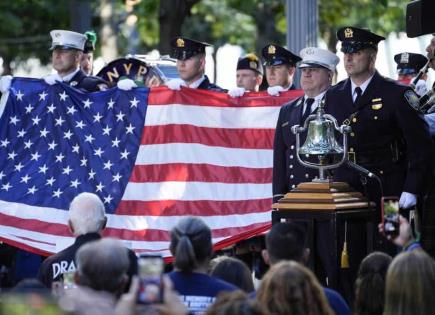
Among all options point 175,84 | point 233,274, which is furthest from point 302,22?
point 233,274

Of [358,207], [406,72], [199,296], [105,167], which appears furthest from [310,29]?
[199,296]

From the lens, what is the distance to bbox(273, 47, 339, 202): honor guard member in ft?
37.1

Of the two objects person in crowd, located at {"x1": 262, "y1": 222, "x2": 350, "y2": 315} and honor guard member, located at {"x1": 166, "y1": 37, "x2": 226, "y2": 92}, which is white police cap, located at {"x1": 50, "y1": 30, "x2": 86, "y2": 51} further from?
person in crowd, located at {"x1": 262, "y1": 222, "x2": 350, "y2": 315}

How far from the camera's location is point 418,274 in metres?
7.12

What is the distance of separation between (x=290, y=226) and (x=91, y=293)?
1.56 metres

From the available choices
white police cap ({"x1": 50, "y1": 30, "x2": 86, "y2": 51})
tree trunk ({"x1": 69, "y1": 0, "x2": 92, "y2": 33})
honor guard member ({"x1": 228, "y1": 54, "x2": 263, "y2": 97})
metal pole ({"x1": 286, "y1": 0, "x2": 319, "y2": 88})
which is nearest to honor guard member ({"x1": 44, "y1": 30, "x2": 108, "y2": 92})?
white police cap ({"x1": 50, "y1": 30, "x2": 86, "y2": 51})

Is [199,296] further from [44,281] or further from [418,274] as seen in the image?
[44,281]

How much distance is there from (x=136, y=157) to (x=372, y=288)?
4823 millimetres

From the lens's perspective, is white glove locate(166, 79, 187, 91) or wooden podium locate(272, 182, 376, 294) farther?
white glove locate(166, 79, 187, 91)

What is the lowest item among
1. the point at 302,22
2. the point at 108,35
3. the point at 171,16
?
the point at 302,22

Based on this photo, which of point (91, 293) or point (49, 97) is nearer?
point (91, 293)

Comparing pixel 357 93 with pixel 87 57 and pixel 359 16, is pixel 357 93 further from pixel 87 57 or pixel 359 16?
pixel 359 16

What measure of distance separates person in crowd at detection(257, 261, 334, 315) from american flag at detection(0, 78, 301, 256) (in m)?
5.35

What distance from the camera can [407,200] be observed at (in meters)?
10.4
